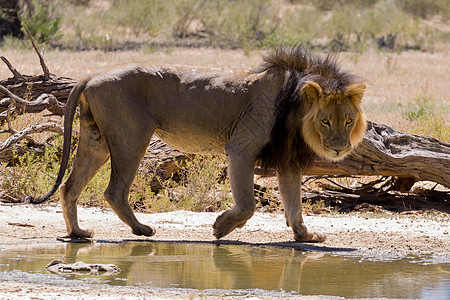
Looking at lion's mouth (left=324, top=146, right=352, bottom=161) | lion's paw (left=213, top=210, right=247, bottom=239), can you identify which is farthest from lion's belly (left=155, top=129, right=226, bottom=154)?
lion's mouth (left=324, top=146, right=352, bottom=161)

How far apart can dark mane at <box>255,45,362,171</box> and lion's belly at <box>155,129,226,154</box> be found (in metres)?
0.57

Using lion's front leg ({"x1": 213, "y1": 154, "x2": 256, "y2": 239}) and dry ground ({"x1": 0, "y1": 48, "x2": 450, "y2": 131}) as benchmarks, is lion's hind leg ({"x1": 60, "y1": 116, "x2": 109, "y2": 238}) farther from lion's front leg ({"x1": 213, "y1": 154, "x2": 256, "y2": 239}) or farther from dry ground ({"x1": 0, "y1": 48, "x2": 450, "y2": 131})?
dry ground ({"x1": 0, "y1": 48, "x2": 450, "y2": 131})

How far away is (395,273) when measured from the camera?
6.45 m

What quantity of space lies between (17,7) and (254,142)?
20410 millimetres

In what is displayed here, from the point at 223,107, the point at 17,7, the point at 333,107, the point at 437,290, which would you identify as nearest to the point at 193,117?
the point at 223,107

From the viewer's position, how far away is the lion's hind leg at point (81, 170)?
306 inches

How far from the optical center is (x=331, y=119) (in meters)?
7.30

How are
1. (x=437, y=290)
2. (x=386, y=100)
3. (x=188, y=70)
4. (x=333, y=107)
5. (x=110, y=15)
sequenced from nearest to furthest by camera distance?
(x=437, y=290), (x=333, y=107), (x=188, y=70), (x=386, y=100), (x=110, y=15)

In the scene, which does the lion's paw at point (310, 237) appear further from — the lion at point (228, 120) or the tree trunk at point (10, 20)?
the tree trunk at point (10, 20)

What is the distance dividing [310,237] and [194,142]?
5.02 feet

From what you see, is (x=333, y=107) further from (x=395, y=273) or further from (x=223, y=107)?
(x=395, y=273)

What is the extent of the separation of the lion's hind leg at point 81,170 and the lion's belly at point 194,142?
625 millimetres

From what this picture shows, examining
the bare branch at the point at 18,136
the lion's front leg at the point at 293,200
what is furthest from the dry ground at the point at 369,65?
the lion's front leg at the point at 293,200

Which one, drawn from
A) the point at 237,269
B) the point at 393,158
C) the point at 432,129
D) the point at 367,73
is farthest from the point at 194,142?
the point at 367,73
